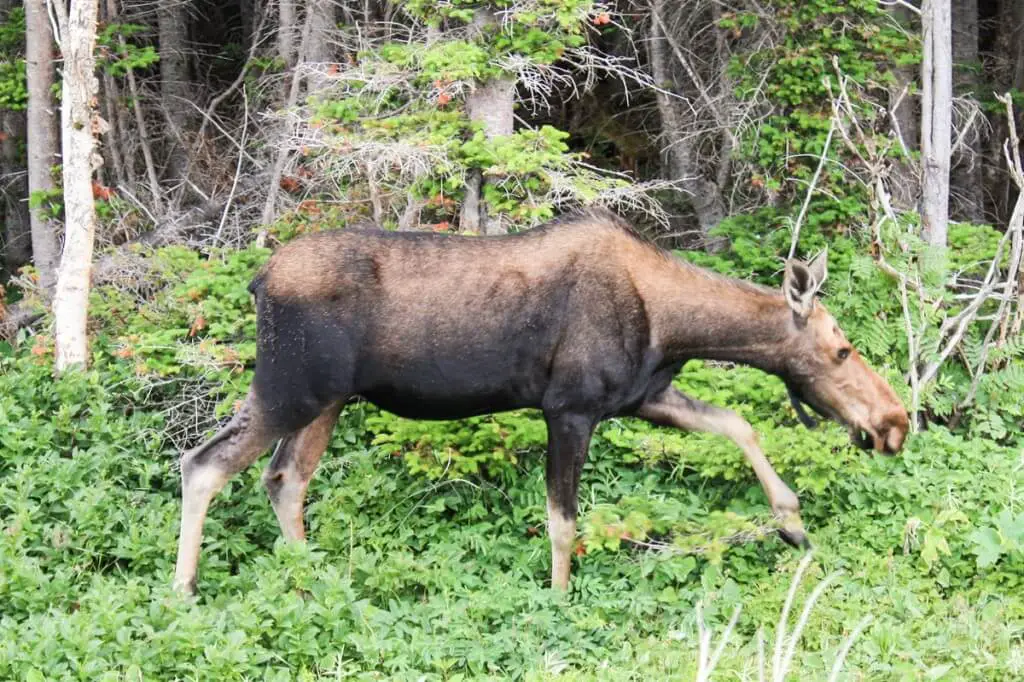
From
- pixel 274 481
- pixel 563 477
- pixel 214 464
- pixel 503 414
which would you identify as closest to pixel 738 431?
pixel 563 477

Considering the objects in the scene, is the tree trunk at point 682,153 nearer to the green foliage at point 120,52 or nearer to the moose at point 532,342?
the green foliage at point 120,52

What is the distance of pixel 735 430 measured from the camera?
24.3 ft

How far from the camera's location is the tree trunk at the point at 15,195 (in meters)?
15.1

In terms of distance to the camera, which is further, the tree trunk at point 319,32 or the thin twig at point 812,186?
the tree trunk at point 319,32

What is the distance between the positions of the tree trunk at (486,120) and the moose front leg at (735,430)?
2585 mm

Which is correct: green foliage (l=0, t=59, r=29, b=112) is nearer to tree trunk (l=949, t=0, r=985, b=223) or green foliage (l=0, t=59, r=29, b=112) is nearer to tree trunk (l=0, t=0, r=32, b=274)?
tree trunk (l=0, t=0, r=32, b=274)

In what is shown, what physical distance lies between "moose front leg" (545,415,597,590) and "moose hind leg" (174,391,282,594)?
1593 millimetres

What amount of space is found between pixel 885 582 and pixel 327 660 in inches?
130

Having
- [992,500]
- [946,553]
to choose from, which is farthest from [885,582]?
[992,500]

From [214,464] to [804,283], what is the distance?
358cm

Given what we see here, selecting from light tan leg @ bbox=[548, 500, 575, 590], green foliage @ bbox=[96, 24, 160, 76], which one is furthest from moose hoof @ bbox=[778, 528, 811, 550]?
green foliage @ bbox=[96, 24, 160, 76]

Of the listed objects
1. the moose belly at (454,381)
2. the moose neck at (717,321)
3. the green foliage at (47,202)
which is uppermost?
the moose neck at (717,321)

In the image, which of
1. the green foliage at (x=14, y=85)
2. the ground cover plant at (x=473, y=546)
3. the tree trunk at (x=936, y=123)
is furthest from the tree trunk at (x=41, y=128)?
the tree trunk at (x=936, y=123)

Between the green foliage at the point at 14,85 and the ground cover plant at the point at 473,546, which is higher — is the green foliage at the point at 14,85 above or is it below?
above
